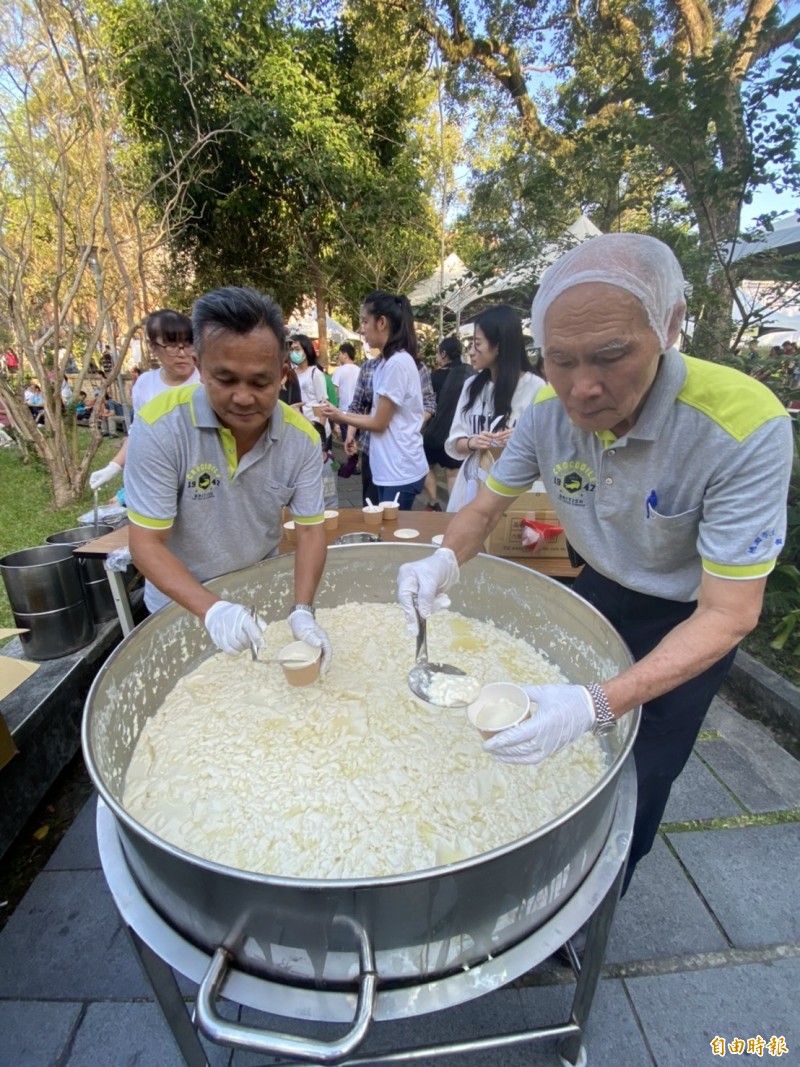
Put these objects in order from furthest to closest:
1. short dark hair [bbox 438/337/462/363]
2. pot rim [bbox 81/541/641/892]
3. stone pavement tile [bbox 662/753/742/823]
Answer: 1. short dark hair [bbox 438/337/462/363]
2. stone pavement tile [bbox 662/753/742/823]
3. pot rim [bbox 81/541/641/892]

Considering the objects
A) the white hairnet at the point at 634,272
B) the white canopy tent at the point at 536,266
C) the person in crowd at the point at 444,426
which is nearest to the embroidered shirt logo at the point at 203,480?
the white hairnet at the point at 634,272

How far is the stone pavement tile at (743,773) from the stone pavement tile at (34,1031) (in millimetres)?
2489

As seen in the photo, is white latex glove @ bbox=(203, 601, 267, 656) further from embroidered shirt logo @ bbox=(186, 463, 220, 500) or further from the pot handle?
the pot handle

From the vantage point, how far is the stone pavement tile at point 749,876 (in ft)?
5.60

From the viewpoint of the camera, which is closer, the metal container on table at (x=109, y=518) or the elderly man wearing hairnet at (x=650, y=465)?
the elderly man wearing hairnet at (x=650, y=465)

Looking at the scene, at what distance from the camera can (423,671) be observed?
1.44 metres

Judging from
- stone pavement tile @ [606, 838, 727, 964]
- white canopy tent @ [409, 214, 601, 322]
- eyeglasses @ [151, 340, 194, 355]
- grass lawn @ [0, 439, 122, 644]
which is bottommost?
stone pavement tile @ [606, 838, 727, 964]

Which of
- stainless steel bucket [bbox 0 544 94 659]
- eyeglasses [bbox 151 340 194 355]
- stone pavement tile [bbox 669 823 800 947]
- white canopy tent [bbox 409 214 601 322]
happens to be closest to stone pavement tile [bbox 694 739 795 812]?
stone pavement tile [bbox 669 823 800 947]

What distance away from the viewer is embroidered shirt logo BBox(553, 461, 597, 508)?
4.37 feet

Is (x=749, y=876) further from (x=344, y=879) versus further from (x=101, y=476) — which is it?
(x=101, y=476)

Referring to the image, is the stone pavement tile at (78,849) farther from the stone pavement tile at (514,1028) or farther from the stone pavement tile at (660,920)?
the stone pavement tile at (660,920)

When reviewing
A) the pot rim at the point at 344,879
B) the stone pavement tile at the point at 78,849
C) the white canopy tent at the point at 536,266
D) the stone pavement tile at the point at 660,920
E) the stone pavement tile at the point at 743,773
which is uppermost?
the white canopy tent at the point at 536,266

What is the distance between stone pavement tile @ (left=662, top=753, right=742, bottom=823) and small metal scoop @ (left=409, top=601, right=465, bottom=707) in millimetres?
1392

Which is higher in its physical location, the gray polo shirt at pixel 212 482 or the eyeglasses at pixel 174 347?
the eyeglasses at pixel 174 347
